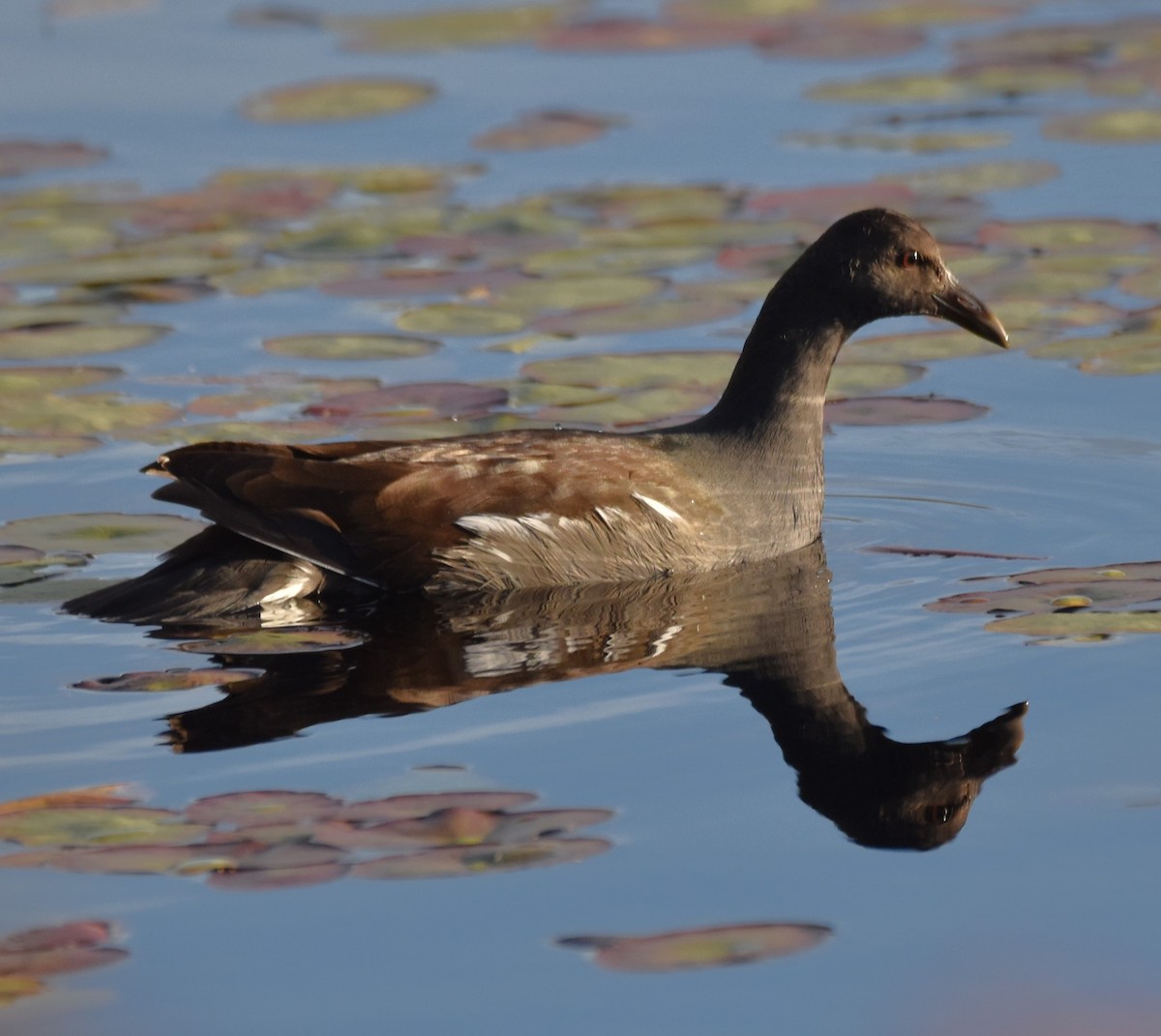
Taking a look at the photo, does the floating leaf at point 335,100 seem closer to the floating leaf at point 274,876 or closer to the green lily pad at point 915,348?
the green lily pad at point 915,348

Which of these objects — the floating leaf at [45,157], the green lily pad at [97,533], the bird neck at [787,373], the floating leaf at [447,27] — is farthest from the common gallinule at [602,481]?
the floating leaf at [447,27]

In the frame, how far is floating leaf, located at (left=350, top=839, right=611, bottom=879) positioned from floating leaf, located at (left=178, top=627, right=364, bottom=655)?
1.33 m

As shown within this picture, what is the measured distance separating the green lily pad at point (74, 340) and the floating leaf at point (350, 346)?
46 cm

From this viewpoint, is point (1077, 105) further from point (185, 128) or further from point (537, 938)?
point (537, 938)

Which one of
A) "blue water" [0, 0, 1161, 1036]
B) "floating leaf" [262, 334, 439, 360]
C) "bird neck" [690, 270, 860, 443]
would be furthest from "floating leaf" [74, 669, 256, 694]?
"floating leaf" [262, 334, 439, 360]

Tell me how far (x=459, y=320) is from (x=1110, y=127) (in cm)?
373

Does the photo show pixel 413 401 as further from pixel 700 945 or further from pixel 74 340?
pixel 700 945

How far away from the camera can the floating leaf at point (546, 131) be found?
404 inches

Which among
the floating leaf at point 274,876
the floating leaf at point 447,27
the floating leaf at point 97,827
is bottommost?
the floating leaf at point 274,876

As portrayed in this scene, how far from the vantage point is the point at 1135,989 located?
3.62m

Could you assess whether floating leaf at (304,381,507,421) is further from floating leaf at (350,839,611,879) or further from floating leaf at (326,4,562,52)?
floating leaf at (326,4,562,52)

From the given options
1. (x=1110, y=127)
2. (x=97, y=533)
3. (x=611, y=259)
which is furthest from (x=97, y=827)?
(x=1110, y=127)

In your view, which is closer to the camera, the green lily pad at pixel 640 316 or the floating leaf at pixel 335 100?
the green lily pad at pixel 640 316

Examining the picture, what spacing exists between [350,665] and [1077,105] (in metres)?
6.60
